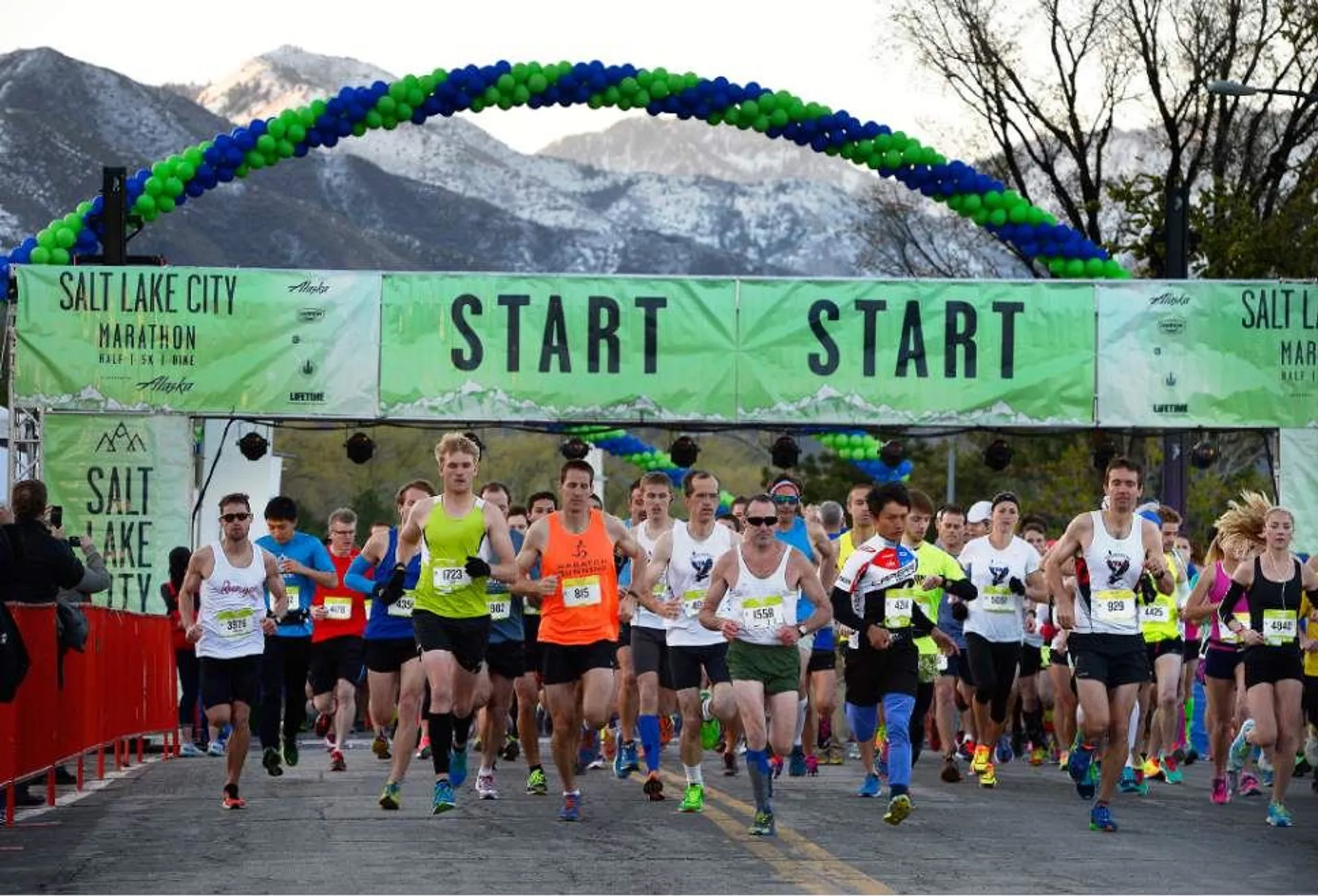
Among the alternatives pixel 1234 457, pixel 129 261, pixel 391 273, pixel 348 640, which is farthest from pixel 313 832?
pixel 1234 457

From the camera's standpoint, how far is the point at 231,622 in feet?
49.5

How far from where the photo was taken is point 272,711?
18.3 metres

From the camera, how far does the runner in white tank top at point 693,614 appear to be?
47.9 feet

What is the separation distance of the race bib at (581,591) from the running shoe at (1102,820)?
304cm

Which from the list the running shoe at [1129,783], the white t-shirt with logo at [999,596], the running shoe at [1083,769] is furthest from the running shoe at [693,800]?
the white t-shirt with logo at [999,596]

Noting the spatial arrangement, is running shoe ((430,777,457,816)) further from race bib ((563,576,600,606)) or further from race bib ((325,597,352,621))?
race bib ((325,597,352,621))

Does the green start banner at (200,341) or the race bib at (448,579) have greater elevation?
the green start banner at (200,341)

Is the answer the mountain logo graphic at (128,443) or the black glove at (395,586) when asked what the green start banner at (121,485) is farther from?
the black glove at (395,586)

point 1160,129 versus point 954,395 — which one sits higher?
point 1160,129

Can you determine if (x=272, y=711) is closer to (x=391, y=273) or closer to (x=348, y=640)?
(x=348, y=640)

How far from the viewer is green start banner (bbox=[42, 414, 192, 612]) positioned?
2305cm

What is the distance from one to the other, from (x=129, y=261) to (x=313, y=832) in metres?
12.2

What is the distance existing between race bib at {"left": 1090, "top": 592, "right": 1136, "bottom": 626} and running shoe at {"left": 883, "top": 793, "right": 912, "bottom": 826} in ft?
5.28

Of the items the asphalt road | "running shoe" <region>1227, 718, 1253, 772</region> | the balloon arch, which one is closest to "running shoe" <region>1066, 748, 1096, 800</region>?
the asphalt road
